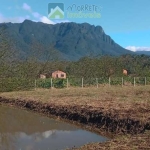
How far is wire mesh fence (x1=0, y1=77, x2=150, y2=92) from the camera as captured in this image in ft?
95.1

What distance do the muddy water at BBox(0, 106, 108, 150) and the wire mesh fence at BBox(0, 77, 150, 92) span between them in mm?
14859

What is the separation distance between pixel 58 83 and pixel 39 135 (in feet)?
77.4

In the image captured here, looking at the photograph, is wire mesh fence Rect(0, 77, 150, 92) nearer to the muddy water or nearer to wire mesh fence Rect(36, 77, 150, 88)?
wire mesh fence Rect(36, 77, 150, 88)

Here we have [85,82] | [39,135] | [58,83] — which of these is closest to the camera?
[39,135]

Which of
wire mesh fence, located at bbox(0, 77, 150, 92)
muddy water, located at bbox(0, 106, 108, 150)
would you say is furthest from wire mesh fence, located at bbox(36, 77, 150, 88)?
muddy water, located at bbox(0, 106, 108, 150)

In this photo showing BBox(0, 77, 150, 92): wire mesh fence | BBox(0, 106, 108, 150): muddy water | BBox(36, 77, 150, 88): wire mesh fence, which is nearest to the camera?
BBox(0, 106, 108, 150): muddy water

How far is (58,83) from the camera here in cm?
3384

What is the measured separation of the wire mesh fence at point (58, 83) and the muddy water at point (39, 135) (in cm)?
1486

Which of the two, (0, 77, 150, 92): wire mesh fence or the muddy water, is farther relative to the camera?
(0, 77, 150, 92): wire mesh fence

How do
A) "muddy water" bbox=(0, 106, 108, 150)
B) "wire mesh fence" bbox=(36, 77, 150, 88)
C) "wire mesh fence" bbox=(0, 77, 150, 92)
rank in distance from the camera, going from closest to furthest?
"muddy water" bbox=(0, 106, 108, 150) < "wire mesh fence" bbox=(0, 77, 150, 92) < "wire mesh fence" bbox=(36, 77, 150, 88)

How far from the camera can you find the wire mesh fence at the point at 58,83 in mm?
28991

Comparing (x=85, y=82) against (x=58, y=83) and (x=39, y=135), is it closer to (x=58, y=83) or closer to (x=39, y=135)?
(x=58, y=83)

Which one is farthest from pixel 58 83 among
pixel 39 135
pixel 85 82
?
pixel 39 135

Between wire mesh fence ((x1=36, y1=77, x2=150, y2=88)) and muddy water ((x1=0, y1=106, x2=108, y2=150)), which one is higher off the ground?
wire mesh fence ((x1=36, y1=77, x2=150, y2=88))
